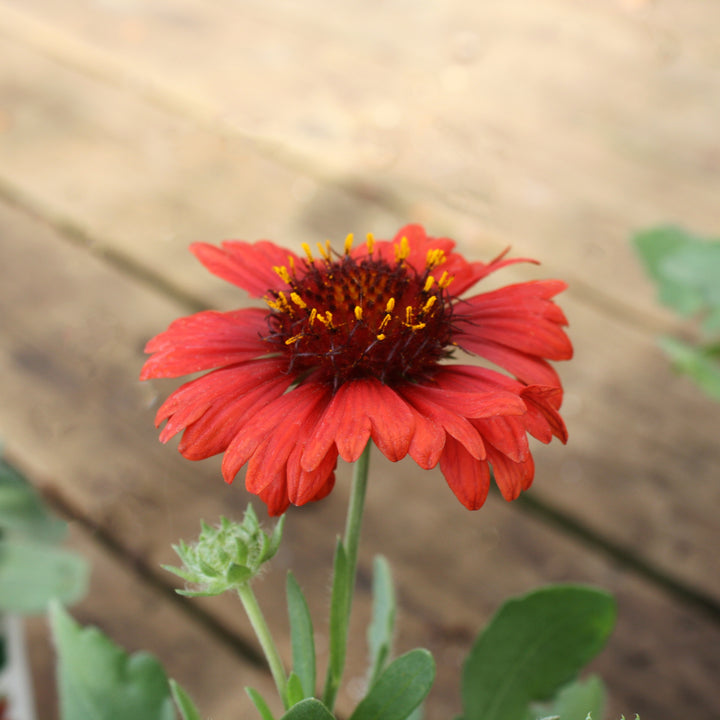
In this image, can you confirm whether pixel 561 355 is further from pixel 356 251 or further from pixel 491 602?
pixel 491 602

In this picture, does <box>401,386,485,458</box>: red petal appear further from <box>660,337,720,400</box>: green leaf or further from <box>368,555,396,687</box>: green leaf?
<box>660,337,720,400</box>: green leaf

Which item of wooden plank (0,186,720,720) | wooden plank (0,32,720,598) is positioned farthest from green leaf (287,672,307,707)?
wooden plank (0,32,720,598)

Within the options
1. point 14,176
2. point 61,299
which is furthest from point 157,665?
point 14,176

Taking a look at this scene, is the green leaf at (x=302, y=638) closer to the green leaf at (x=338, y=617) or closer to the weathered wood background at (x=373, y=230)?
the green leaf at (x=338, y=617)

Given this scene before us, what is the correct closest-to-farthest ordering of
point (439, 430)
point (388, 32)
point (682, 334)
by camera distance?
point (439, 430) < point (682, 334) < point (388, 32)

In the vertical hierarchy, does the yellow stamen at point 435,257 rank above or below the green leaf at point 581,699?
above

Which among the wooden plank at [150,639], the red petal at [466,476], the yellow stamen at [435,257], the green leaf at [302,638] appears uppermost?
the yellow stamen at [435,257]

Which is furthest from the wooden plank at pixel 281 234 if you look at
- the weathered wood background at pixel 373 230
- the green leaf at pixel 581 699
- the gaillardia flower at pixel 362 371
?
the gaillardia flower at pixel 362 371

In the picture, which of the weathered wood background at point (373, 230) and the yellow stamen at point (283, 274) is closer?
the yellow stamen at point (283, 274)
